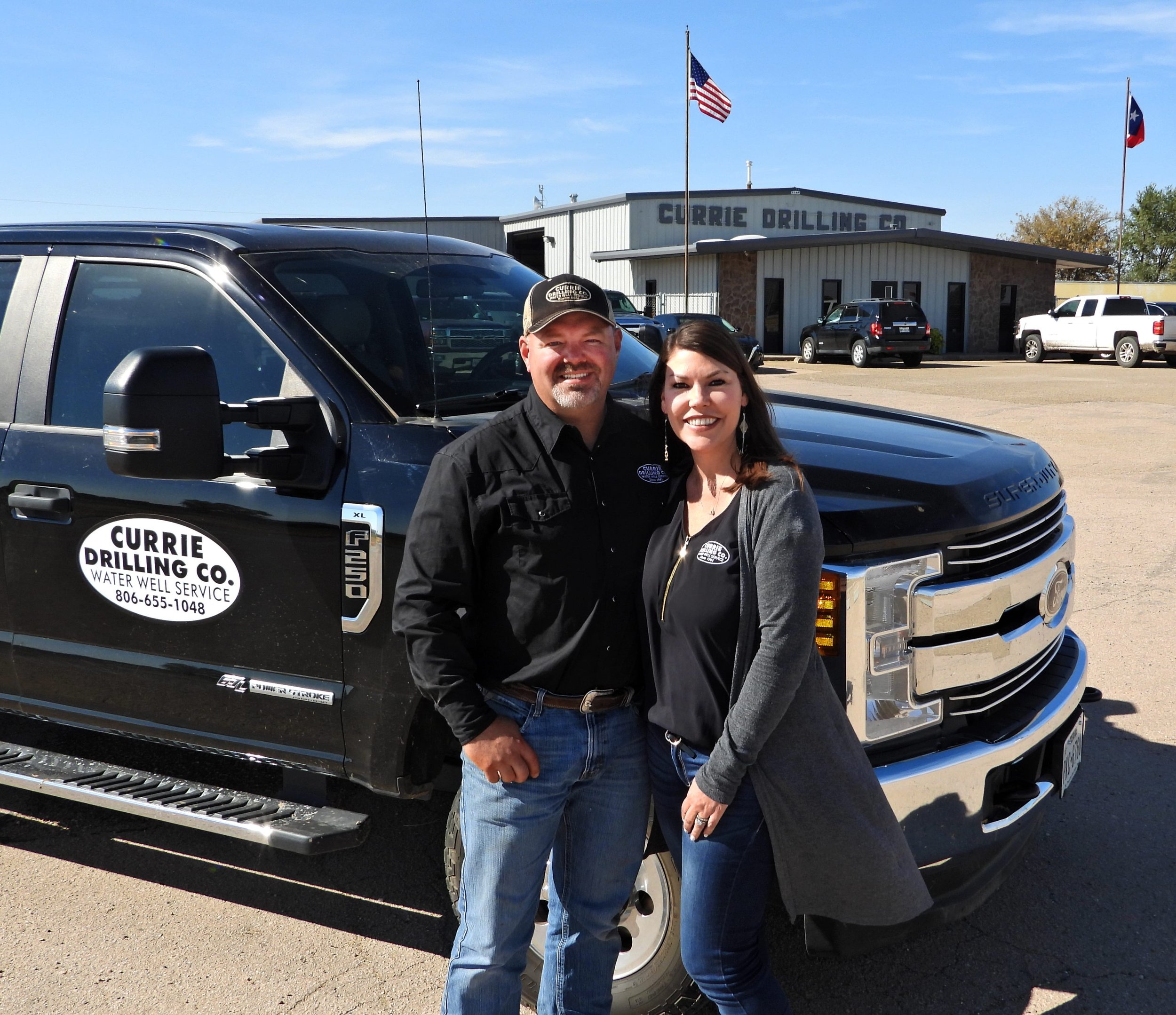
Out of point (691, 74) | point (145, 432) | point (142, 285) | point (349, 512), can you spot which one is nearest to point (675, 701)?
point (349, 512)

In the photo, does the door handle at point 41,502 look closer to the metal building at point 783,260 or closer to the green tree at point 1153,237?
the metal building at point 783,260

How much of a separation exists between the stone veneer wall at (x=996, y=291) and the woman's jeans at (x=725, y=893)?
35784 mm

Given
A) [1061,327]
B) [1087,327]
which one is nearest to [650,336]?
[1087,327]

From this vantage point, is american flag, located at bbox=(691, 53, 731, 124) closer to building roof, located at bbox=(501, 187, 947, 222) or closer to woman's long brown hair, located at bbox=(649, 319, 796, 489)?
building roof, located at bbox=(501, 187, 947, 222)

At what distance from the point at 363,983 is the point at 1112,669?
3.98m

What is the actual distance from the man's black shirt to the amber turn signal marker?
0.46 metres

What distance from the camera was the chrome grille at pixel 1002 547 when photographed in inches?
106

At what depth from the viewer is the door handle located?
129 inches

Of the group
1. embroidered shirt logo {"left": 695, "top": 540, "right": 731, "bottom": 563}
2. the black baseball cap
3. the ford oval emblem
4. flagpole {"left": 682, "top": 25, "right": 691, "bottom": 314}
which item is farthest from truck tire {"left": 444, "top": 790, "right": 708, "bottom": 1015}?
flagpole {"left": 682, "top": 25, "right": 691, "bottom": 314}

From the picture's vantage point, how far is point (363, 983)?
3096 mm

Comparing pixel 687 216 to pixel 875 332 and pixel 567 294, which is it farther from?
pixel 567 294

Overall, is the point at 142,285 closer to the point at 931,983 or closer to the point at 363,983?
the point at 363,983

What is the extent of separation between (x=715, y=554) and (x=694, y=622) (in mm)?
137

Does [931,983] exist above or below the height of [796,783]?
below
